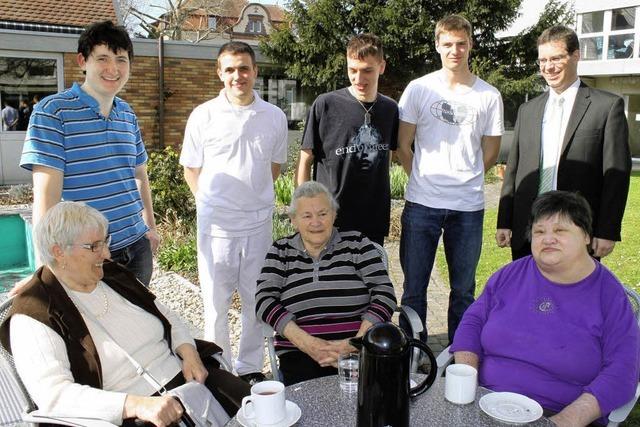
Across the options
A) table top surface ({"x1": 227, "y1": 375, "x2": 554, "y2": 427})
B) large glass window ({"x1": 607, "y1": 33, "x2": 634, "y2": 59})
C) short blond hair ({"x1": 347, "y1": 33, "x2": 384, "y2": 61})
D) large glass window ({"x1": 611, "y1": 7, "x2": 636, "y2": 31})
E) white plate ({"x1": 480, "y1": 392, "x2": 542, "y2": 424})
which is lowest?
table top surface ({"x1": 227, "y1": 375, "x2": 554, "y2": 427})

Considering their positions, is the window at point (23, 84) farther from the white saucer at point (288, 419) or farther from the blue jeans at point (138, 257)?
the white saucer at point (288, 419)

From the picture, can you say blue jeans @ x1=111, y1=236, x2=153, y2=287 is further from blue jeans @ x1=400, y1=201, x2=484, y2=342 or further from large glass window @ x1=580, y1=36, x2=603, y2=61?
large glass window @ x1=580, y1=36, x2=603, y2=61

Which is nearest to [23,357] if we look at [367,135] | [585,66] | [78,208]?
[78,208]

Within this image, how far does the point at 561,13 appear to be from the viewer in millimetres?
15273

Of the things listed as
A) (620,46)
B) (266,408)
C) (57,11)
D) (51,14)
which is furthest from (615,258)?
(620,46)

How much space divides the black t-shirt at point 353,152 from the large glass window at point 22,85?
34.5 ft

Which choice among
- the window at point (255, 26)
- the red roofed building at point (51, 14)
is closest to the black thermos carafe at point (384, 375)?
the red roofed building at point (51, 14)

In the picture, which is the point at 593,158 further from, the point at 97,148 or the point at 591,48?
the point at 591,48

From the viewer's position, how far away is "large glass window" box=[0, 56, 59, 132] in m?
12.0

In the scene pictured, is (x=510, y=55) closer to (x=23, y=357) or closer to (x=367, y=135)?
(x=367, y=135)

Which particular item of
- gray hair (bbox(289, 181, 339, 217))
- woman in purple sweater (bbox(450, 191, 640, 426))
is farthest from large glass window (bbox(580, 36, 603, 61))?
woman in purple sweater (bbox(450, 191, 640, 426))

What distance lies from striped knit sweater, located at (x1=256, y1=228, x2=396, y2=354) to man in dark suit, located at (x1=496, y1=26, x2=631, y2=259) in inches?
36.7

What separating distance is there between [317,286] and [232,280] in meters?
0.88

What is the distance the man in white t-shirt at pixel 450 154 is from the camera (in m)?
3.45
